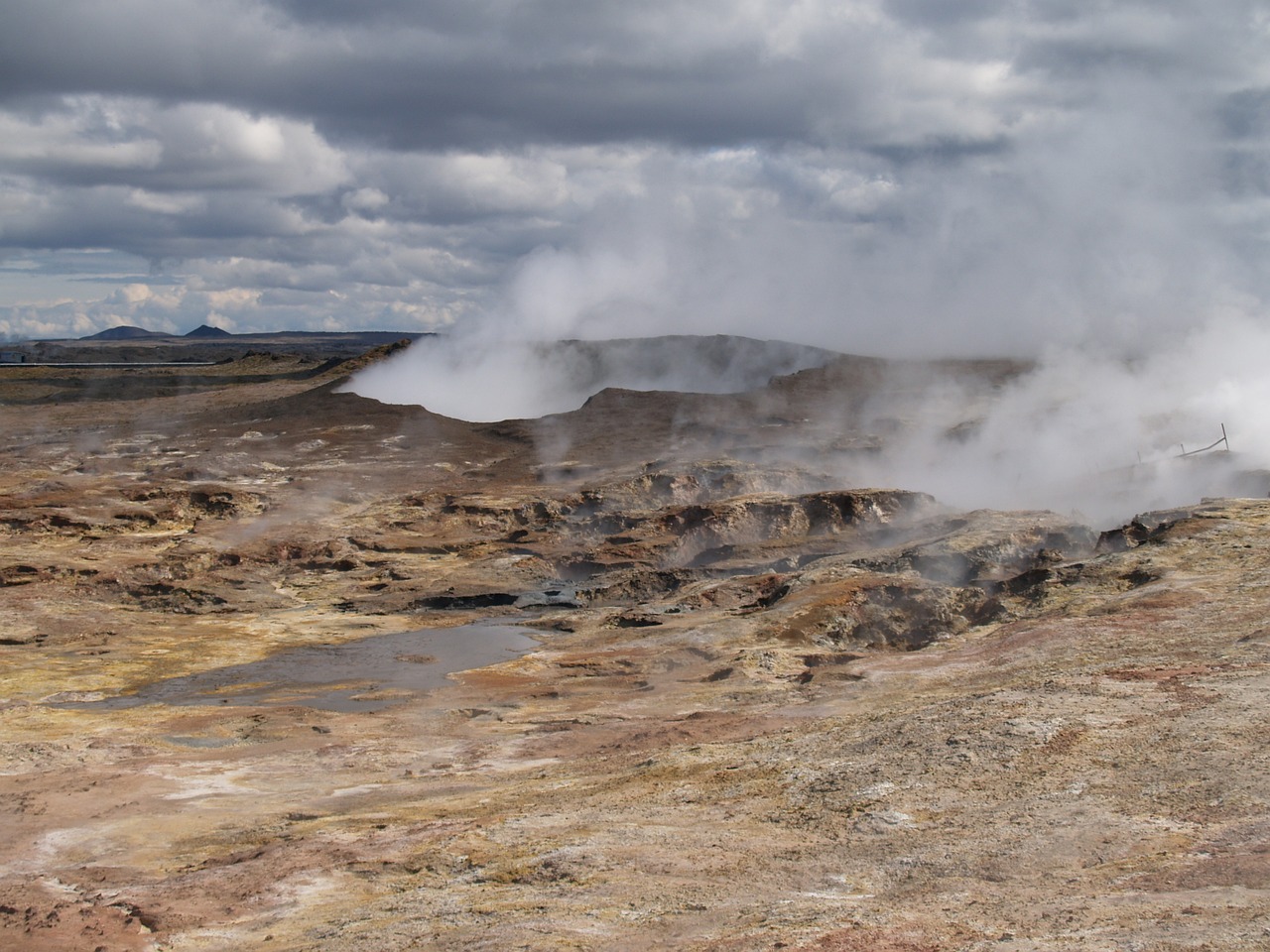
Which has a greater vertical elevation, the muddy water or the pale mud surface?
the pale mud surface

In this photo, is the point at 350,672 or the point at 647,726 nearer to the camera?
the point at 647,726

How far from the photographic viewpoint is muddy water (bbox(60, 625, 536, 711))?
20547mm

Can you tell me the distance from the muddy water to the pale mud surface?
50cm

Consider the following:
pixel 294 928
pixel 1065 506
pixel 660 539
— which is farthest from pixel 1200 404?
pixel 294 928

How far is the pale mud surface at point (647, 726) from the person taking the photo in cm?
877

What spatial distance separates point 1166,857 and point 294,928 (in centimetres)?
632

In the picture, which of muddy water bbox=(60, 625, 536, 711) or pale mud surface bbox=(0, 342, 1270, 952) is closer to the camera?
pale mud surface bbox=(0, 342, 1270, 952)

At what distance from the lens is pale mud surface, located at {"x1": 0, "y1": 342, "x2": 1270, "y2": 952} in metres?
8.77

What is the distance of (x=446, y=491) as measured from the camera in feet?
133

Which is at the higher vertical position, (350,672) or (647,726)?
(647,726)

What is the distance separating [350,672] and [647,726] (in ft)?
27.9

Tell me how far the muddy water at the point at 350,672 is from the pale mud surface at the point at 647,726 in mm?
505

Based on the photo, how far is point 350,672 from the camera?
75.3ft

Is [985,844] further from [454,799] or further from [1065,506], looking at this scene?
[1065,506]
